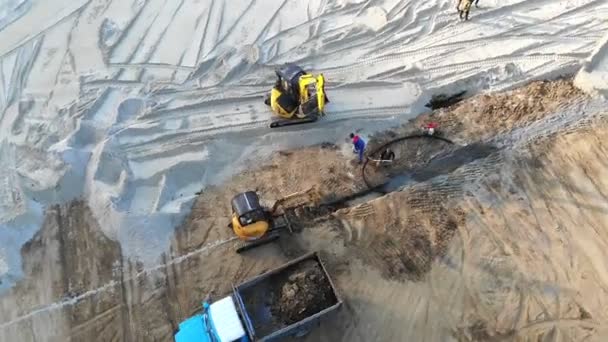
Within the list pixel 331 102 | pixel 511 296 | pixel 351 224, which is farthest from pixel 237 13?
pixel 511 296

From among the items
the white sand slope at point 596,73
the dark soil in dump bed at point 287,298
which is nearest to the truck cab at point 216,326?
the dark soil in dump bed at point 287,298

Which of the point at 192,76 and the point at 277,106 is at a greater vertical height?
the point at 192,76

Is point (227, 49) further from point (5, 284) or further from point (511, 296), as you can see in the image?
point (511, 296)

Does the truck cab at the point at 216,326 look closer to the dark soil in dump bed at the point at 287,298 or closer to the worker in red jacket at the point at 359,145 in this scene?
the dark soil in dump bed at the point at 287,298

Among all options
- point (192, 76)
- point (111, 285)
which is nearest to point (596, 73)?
point (192, 76)

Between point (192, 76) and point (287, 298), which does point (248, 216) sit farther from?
point (192, 76)

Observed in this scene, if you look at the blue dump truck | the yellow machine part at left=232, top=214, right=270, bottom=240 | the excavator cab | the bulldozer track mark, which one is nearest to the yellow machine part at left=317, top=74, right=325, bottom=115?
the excavator cab
